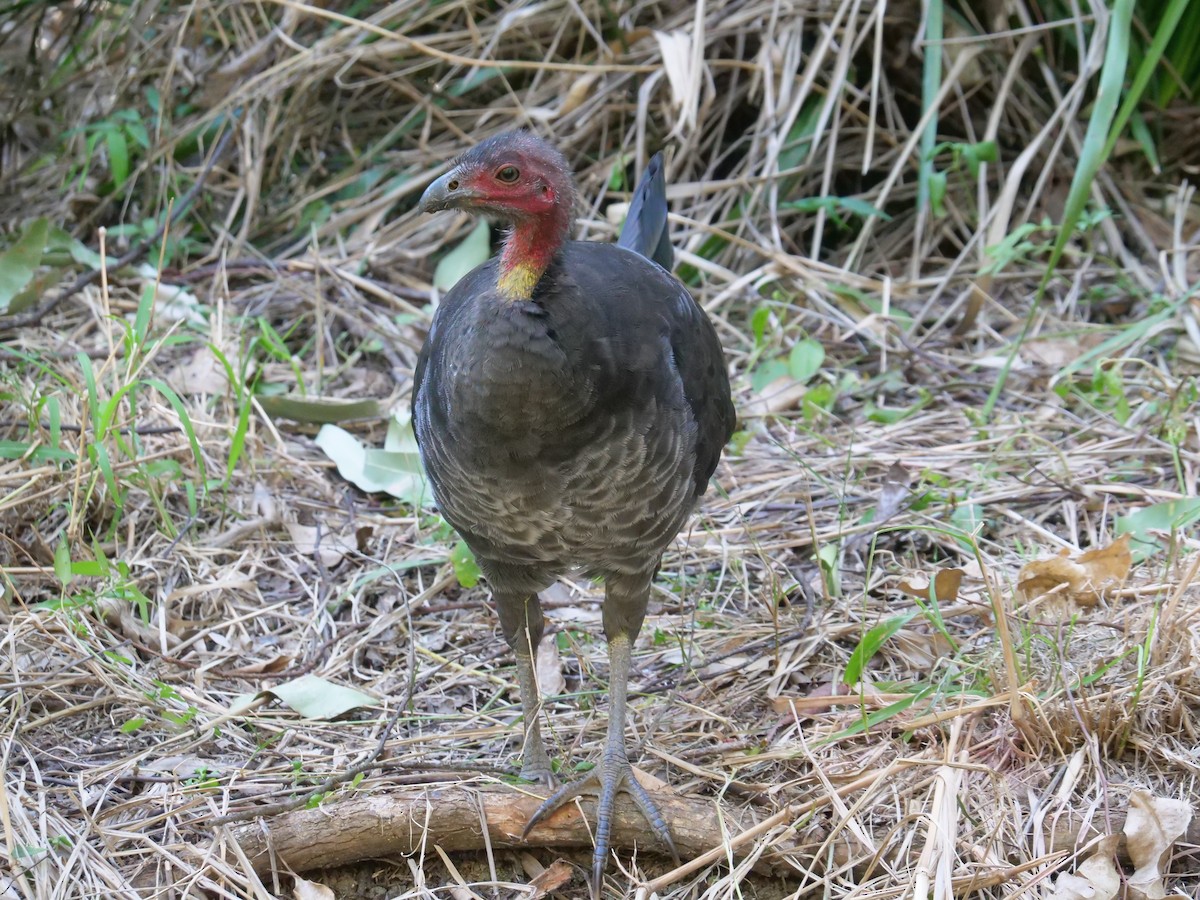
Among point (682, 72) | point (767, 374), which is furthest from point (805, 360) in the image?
point (682, 72)

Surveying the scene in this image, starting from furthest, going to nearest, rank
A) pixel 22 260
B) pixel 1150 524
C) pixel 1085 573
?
pixel 22 260, pixel 1150 524, pixel 1085 573

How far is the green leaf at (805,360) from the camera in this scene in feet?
14.8

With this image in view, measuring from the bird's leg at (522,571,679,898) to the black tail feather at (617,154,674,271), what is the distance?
1.17 m

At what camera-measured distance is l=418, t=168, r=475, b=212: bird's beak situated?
2.65 m

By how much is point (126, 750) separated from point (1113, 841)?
2.26 m

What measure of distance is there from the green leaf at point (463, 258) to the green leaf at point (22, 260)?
1.51 m

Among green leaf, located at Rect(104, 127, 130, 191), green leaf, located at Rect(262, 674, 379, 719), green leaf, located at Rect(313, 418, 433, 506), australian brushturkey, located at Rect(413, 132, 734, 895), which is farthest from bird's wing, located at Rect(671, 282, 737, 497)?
green leaf, located at Rect(104, 127, 130, 191)

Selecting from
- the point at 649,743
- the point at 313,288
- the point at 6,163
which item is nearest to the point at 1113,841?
the point at 649,743

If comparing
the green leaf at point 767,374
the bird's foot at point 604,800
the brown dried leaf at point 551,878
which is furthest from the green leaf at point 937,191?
the brown dried leaf at point 551,878

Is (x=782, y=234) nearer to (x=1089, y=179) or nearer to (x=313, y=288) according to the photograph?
(x=1089, y=179)

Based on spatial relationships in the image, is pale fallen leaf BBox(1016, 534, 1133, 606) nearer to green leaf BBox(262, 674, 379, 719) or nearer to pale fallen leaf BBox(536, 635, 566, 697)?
pale fallen leaf BBox(536, 635, 566, 697)

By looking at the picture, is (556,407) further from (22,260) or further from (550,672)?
(22,260)

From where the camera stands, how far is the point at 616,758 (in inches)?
116

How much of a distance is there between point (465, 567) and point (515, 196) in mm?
1310
